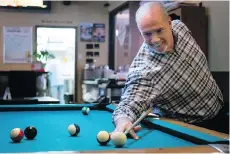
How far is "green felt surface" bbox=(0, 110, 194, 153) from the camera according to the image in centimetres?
143

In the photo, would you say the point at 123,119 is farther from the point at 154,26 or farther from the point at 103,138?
the point at 154,26

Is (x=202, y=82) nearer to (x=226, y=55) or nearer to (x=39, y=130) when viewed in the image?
(x=39, y=130)

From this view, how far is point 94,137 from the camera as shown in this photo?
1.67 m

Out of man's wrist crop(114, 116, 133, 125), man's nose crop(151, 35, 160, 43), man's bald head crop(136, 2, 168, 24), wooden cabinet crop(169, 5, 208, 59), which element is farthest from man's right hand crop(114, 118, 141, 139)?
wooden cabinet crop(169, 5, 208, 59)

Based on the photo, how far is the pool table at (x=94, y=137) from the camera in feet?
4.37

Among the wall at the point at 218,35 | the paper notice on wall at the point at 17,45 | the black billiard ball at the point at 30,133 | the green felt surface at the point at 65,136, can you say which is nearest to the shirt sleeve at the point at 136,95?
the green felt surface at the point at 65,136

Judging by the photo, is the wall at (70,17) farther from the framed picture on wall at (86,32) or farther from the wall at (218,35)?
the wall at (218,35)

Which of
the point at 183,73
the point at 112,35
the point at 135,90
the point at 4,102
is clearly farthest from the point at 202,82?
the point at 112,35

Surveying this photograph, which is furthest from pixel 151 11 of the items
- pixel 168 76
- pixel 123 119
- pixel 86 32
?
pixel 86 32

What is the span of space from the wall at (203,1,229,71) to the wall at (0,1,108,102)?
4.37m

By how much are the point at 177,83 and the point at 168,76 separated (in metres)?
0.07

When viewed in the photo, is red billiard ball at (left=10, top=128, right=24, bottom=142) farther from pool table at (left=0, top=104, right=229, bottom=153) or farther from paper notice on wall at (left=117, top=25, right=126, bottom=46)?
paper notice on wall at (left=117, top=25, right=126, bottom=46)

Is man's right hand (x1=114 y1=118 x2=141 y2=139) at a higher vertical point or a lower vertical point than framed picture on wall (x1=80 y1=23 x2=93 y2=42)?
lower

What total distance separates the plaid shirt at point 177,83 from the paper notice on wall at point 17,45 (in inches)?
235
